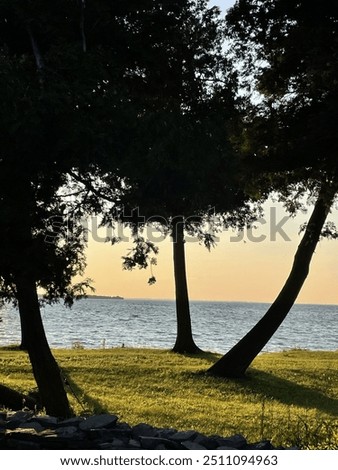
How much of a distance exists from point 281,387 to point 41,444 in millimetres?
13356

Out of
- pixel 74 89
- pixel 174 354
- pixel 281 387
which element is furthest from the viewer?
pixel 174 354

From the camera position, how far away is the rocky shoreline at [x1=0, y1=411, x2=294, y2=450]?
7969 millimetres

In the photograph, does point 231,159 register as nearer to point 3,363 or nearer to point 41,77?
point 41,77

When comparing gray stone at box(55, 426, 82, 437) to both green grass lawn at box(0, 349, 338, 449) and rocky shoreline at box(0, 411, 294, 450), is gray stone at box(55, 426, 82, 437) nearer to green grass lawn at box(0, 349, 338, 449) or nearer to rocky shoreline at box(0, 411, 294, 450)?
rocky shoreline at box(0, 411, 294, 450)

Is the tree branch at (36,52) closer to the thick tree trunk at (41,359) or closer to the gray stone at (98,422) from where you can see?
the thick tree trunk at (41,359)

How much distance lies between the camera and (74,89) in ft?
36.6

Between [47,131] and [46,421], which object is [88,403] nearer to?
[46,421]

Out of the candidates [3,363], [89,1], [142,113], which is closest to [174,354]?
[3,363]

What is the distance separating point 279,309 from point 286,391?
10.1 ft

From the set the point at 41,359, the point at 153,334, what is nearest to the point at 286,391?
the point at 41,359

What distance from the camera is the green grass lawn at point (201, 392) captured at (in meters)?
13.7

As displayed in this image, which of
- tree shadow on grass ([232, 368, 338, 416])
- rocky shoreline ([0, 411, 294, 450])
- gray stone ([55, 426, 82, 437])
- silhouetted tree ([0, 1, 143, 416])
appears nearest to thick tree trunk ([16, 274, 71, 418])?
silhouetted tree ([0, 1, 143, 416])

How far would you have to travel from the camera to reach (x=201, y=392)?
61.0ft

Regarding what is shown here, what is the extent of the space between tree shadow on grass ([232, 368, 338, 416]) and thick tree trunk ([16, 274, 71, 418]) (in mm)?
6847
